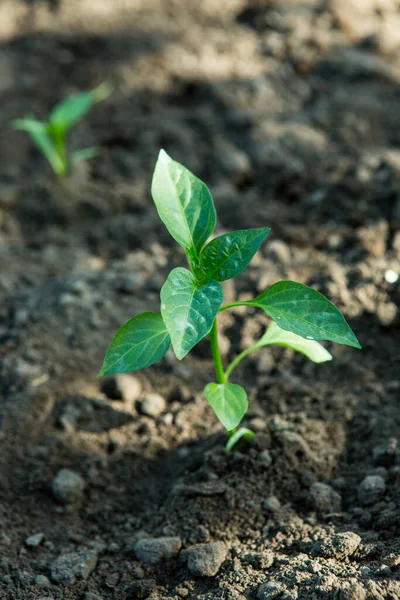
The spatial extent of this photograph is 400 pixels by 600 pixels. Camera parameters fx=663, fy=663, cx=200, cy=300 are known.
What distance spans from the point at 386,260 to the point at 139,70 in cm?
199

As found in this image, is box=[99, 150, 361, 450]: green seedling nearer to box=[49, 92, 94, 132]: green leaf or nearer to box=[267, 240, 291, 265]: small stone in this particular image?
box=[267, 240, 291, 265]: small stone

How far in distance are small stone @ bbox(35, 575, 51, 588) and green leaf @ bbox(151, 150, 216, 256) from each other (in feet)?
3.00

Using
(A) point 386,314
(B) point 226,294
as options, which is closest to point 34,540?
(B) point 226,294

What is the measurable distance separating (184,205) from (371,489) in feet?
3.01

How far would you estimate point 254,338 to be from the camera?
94.5 inches

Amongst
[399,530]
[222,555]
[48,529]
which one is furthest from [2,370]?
[399,530]

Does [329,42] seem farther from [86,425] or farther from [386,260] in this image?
[86,425]

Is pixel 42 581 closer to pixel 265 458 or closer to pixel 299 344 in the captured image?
pixel 265 458

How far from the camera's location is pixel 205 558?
5.47ft

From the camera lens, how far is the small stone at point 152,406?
2.18 metres

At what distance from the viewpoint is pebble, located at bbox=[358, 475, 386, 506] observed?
1.79 meters

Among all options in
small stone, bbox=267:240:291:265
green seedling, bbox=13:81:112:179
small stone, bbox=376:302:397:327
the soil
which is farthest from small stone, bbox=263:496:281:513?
green seedling, bbox=13:81:112:179

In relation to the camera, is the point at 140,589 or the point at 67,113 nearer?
the point at 140,589

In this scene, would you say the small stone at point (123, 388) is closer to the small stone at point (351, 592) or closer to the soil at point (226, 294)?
the soil at point (226, 294)
